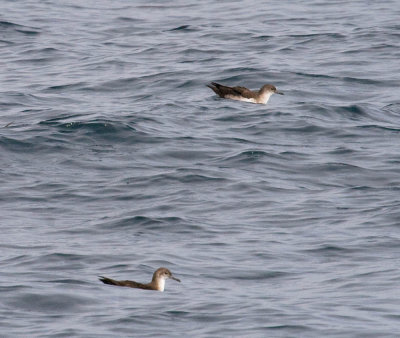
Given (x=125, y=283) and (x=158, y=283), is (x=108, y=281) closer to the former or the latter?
(x=125, y=283)

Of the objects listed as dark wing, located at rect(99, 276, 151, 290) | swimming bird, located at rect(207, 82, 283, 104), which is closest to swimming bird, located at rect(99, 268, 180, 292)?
dark wing, located at rect(99, 276, 151, 290)

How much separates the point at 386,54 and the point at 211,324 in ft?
53.7

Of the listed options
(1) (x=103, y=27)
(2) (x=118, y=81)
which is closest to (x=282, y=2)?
(1) (x=103, y=27)

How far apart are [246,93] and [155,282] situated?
32.8ft

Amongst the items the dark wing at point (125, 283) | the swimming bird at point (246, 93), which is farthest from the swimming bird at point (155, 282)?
the swimming bird at point (246, 93)

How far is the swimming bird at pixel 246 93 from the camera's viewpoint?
22.2 metres

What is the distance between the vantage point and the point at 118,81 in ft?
79.2

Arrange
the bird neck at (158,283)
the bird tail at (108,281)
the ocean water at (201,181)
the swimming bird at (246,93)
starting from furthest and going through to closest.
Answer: the swimming bird at (246,93), the bird neck at (158,283), the bird tail at (108,281), the ocean water at (201,181)

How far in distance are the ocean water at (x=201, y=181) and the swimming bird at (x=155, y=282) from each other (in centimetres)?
9

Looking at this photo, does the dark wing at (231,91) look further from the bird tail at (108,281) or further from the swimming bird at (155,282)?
the bird tail at (108,281)

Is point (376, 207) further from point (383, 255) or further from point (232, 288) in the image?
point (232, 288)

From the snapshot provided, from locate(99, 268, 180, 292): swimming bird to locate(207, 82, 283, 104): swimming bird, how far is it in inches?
387

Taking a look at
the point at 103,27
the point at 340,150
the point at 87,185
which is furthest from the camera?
the point at 103,27

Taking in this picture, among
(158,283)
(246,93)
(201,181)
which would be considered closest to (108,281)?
(158,283)
